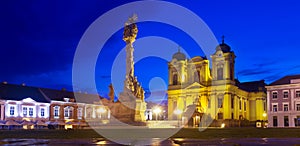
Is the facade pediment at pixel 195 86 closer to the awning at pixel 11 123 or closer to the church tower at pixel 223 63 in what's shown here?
the church tower at pixel 223 63

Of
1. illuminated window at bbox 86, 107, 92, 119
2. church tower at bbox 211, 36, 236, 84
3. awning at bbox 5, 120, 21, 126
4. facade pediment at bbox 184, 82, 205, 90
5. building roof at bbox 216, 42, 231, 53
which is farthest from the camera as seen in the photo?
building roof at bbox 216, 42, 231, 53

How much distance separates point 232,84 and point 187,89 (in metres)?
10.5

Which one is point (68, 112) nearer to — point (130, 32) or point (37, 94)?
point (37, 94)

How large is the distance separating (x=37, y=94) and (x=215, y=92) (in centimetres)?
3844

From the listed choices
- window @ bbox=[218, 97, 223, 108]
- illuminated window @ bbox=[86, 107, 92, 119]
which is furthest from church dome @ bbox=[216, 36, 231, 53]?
illuminated window @ bbox=[86, 107, 92, 119]

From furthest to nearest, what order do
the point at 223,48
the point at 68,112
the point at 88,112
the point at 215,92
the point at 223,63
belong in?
the point at 223,48 → the point at 88,112 → the point at 223,63 → the point at 215,92 → the point at 68,112

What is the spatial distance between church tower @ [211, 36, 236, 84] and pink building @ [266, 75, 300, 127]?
13.8 metres

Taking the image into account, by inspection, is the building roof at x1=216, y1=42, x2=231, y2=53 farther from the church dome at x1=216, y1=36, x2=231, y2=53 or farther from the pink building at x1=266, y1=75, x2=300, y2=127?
the pink building at x1=266, y1=75, x2=300, y2=127

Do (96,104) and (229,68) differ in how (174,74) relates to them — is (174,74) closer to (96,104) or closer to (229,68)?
(229,68)

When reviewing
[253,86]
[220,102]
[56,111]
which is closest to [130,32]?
[56,111]

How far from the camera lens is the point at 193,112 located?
70250 millimetres

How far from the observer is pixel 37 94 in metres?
74.8

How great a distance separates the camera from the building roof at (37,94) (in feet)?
225

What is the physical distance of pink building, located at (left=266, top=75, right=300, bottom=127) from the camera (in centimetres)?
6662
